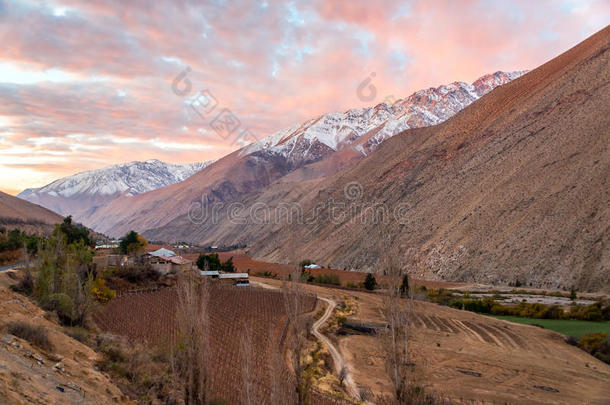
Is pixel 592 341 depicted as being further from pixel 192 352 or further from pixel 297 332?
pixel 192 352

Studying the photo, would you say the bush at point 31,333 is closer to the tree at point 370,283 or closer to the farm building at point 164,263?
the farm building at point 164,263

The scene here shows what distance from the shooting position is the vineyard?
674 inches

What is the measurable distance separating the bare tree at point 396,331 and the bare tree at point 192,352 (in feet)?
14.5

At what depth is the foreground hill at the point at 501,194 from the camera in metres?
46.6

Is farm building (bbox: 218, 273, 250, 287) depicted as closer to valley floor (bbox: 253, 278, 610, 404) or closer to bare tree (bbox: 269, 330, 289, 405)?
valley floor (bbox: 253, 278, 610, 404)

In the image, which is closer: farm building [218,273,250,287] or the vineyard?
the vineyard

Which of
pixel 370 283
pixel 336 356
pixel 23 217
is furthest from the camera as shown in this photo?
pixel 23 217

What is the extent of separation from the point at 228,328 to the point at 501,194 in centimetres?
4335

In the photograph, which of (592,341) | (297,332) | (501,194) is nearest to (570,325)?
(592,341)

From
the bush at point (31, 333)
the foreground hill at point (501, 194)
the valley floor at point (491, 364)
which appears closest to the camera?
the bush at point (31, 333)

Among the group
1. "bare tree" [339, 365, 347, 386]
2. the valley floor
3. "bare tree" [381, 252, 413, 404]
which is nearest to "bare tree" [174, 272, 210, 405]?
"bare tree" [381, 252, 413, 404]

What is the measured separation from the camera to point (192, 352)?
10500 millimetres

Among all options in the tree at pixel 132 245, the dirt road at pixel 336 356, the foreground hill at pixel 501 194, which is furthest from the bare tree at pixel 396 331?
the tree at pixel 132 245

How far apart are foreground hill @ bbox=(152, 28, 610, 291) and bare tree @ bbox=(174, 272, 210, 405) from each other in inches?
695
